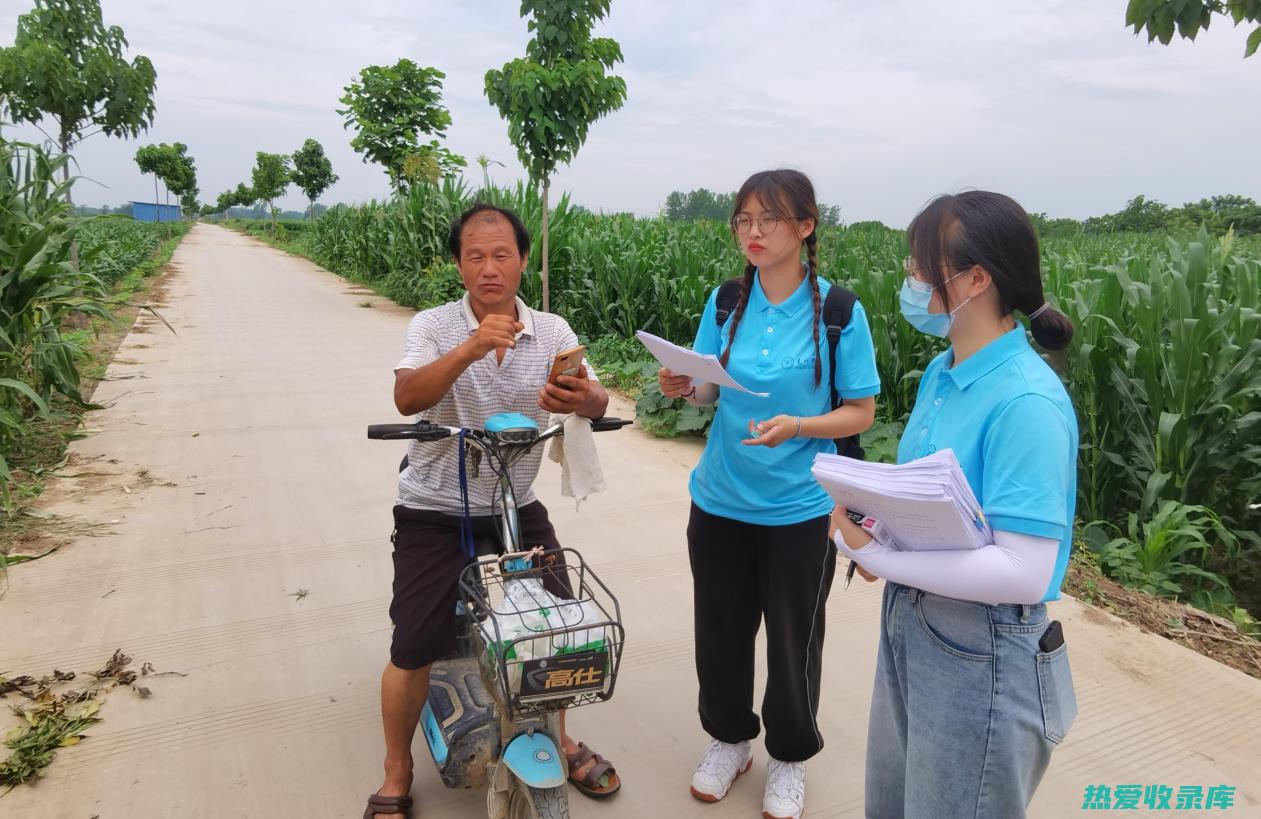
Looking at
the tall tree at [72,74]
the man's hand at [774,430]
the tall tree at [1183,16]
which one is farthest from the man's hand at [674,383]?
the tall tree at [72,74]

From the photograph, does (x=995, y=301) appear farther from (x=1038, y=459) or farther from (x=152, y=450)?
(x=152, y=450)

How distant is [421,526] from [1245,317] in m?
3.96

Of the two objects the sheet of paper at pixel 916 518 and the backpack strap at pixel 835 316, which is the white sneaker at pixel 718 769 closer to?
the backpack strap at pixel 835 316

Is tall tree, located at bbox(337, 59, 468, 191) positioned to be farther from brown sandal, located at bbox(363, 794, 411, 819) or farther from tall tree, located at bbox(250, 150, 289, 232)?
tall tree, located at bbox(250, 150, 289, 232)

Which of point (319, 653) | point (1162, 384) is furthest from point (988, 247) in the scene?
point (1162, 384)

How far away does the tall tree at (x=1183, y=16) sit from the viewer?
8.39ft

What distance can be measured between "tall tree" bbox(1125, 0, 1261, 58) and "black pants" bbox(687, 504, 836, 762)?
2020 mm

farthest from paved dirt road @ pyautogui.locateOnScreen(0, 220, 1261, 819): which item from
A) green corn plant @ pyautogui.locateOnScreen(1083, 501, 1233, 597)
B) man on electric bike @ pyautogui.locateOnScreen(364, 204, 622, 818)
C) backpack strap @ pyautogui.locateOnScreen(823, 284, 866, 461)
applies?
backpack strap @ pyautogui.locateOnScreen(823, 284, 866, 461)

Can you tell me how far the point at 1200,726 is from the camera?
2875 millimetres

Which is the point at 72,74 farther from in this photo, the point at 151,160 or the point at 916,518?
the point at 151,160

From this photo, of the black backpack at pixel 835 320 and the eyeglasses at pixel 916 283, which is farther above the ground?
the eyeglasses at pixel 916 283

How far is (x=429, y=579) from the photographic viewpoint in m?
2.28

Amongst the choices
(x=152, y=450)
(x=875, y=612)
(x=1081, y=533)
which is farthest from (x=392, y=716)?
(x=152, y=450)

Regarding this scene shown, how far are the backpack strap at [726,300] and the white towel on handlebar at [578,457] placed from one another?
0.49m
